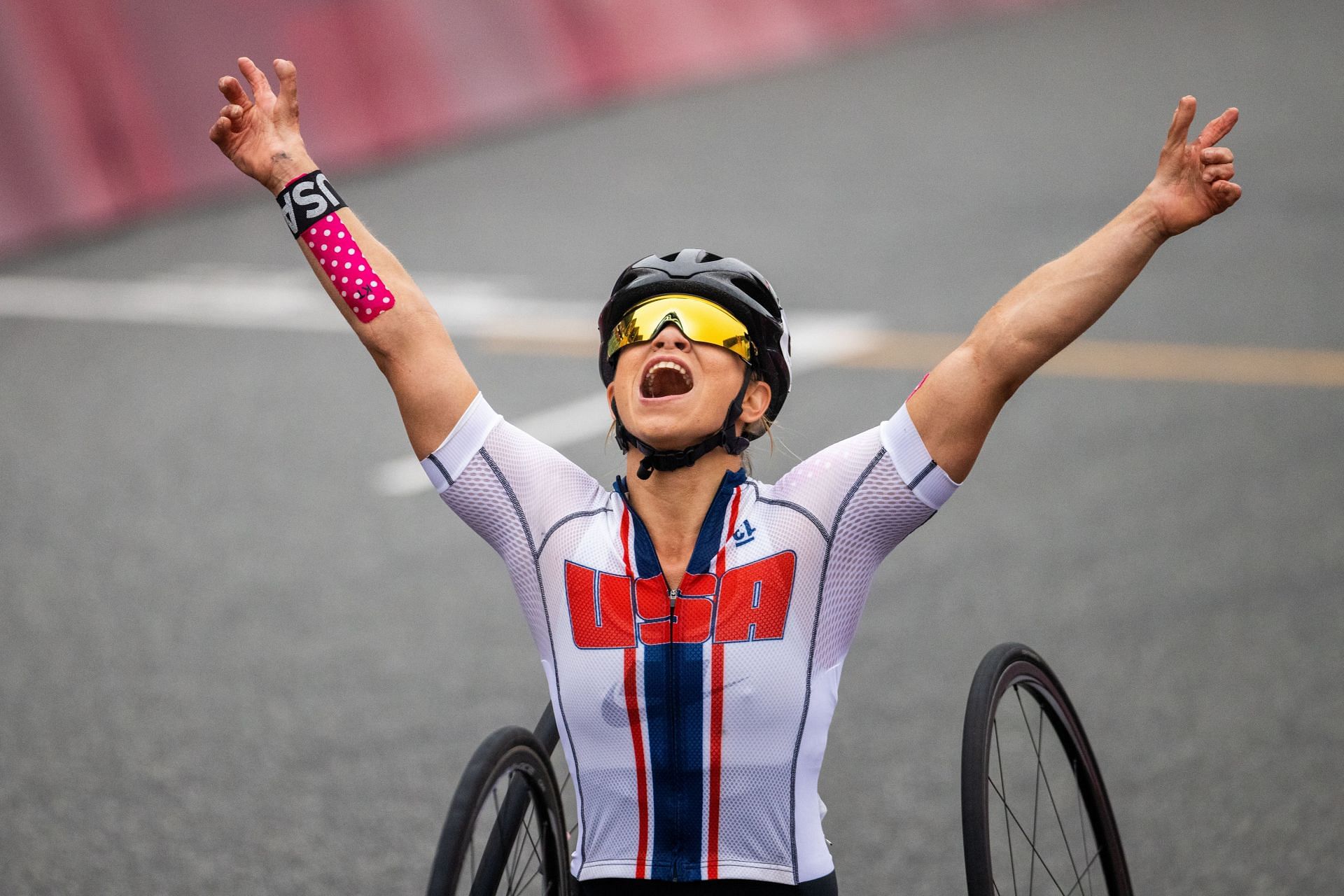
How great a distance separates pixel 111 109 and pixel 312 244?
8.29 metres

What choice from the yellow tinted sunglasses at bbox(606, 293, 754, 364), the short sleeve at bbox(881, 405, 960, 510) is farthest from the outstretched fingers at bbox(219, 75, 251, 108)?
the short sleeve at bbox(881, 405, 960, 510)

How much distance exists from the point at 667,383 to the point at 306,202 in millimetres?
783

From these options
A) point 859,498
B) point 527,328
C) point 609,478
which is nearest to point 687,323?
point 859,498

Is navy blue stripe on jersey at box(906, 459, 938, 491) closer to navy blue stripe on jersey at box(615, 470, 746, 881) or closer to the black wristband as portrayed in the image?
navy blue stripe on jersey at box(615, 470, 746, 881)

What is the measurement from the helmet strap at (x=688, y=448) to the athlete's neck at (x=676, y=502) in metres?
0.02

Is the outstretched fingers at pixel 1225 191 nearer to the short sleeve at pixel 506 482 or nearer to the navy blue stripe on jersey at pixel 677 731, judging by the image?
the navy blue stripe on jersey at pixel 677 731

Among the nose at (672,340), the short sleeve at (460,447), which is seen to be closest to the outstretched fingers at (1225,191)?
the nose at (672,340)

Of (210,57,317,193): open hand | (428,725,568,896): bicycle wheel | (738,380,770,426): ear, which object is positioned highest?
(210,57,317,193): open hand

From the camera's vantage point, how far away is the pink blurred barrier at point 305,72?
10562 millimetres

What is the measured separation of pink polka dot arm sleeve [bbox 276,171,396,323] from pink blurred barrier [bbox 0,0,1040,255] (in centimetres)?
788

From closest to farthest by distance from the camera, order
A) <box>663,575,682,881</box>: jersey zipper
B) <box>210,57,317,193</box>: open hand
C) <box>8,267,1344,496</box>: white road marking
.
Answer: <box>663,575,682,881</box>: jersey zipper, <box>210,57,317,193</box>: open hand, <box>8,267,1344,496</box>: white road marking

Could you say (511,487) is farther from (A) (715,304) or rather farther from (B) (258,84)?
(B) (258,84)

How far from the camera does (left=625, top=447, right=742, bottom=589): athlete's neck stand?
3.20 metres

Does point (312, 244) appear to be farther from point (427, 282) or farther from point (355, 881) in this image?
point (427, 282)
